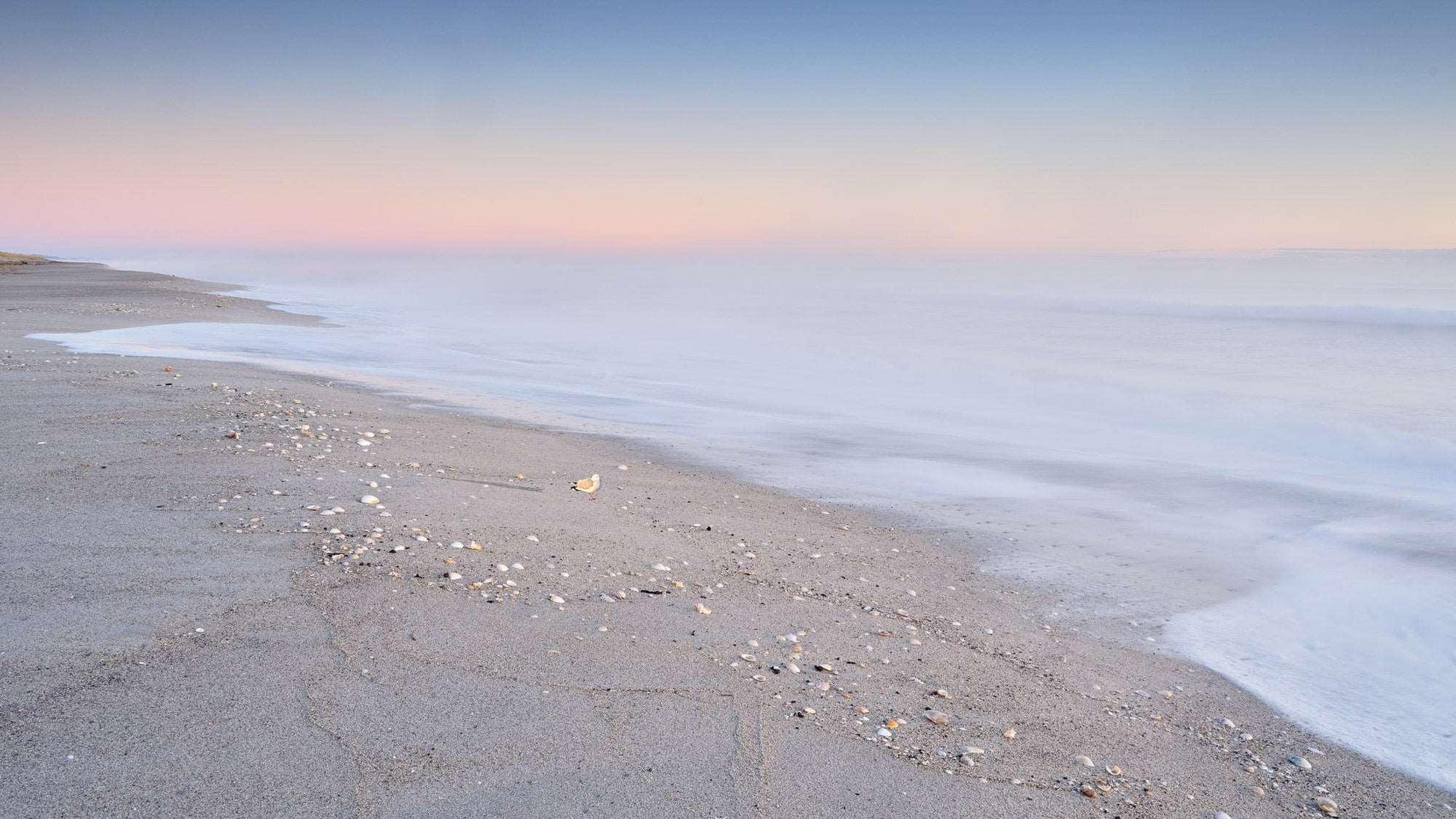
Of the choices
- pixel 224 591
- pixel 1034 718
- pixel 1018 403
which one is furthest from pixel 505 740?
pixel 1018 403

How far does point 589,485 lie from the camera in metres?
8.22

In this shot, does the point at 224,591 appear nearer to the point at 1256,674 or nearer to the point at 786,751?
the point at 786,751

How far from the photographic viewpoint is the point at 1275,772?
173 inches

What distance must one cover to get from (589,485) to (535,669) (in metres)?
3.81

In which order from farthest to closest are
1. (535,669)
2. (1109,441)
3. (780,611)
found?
(1109,441), (780,611), (535,669)

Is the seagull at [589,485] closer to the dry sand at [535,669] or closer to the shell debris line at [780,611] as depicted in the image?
the shell debris line at [780,611]

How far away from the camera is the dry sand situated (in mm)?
3564

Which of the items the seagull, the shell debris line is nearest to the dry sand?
the shell debris line

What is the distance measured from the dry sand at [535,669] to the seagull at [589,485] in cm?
24

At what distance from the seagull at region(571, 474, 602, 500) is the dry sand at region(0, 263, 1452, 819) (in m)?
0.24

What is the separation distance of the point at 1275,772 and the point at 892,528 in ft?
12.7

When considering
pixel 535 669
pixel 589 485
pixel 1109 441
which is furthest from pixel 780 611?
pixel 1109 441

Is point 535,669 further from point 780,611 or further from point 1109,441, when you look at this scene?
point 1109,441

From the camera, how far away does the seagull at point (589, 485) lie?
8.11 m
